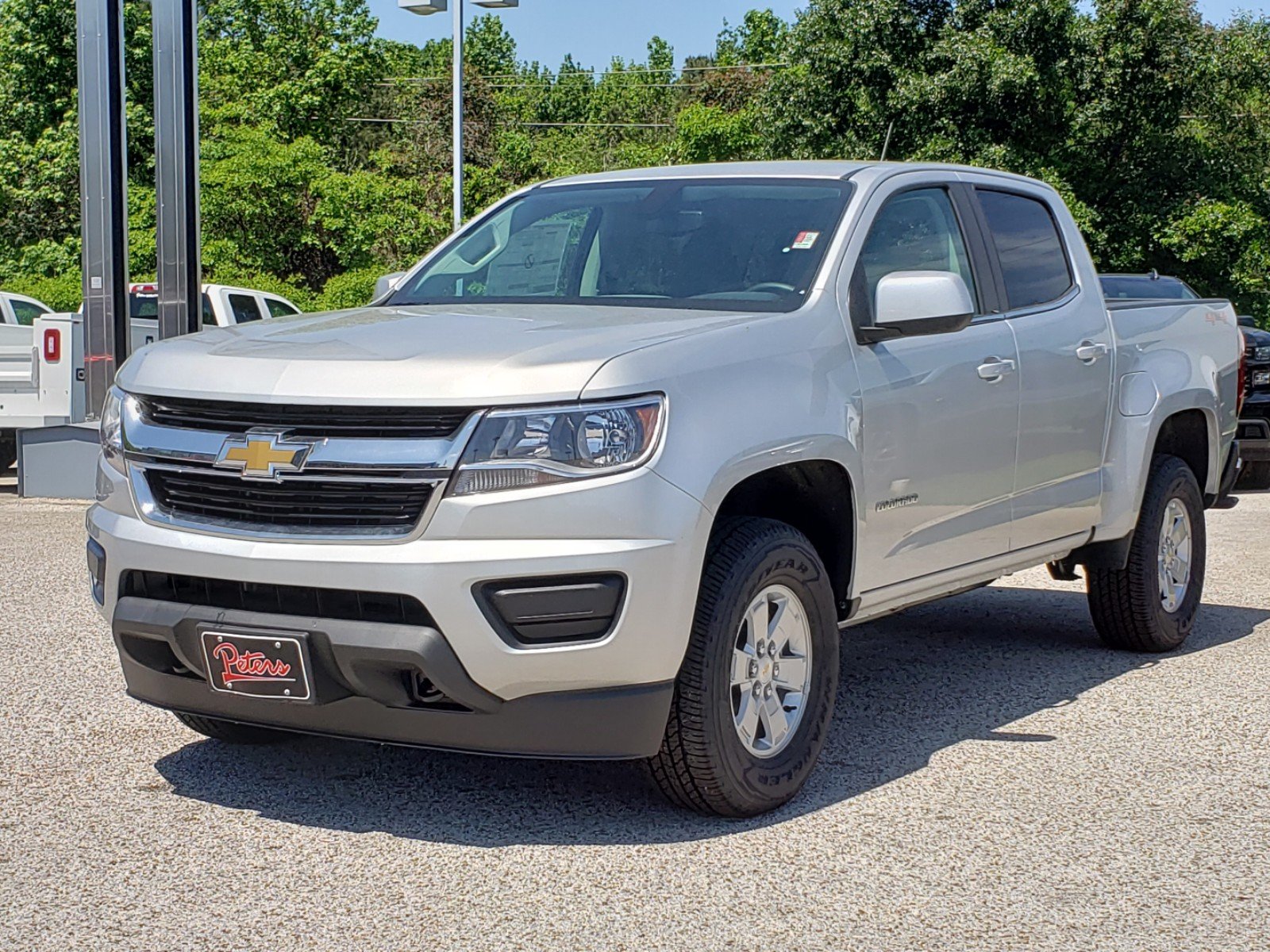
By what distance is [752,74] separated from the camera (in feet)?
Answer: 201

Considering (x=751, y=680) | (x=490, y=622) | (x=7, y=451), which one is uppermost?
(x=490, y=622)

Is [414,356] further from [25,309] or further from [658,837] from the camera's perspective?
[25,309]

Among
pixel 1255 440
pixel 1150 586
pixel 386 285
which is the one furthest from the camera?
pixel 1255 440

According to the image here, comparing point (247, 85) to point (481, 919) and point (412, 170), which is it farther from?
point (481, 919)

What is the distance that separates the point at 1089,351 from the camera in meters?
6.38

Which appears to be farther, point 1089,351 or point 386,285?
point 1089,351

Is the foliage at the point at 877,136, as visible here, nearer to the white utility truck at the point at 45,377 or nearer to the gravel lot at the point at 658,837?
the white utility truck at the point at 45,377

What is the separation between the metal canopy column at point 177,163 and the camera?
13023 mm

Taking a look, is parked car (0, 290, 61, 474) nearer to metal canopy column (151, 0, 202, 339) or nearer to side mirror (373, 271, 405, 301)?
metal canopy column (151, 0, 202, 339)

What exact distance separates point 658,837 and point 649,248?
1.99 meters

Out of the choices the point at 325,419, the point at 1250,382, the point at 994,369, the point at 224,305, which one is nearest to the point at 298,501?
the point at 325,419

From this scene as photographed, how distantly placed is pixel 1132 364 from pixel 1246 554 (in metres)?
4.37

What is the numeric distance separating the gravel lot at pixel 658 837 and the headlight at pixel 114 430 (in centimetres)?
97

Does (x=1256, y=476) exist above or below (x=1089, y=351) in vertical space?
below
